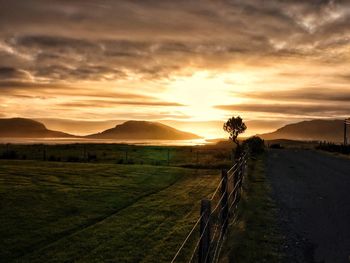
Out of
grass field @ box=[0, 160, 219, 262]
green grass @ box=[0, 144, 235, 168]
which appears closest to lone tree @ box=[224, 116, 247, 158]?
green grass @ box=[0, 144, 235, 168]

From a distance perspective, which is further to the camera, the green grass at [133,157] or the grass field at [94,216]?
the green grass at [133,157]

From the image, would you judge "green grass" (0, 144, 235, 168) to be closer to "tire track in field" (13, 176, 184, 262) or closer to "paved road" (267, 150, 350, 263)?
"paved road" (267, 150, 350, 263)

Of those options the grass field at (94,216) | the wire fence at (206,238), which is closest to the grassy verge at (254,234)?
the wire fence at (206,238)

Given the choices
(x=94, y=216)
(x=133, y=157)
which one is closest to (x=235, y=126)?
(x=133, y=157)

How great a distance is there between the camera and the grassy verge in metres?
10.2

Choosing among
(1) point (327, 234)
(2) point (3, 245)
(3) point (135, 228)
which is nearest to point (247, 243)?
(1) point (327, 234)

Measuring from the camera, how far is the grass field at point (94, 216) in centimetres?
1146

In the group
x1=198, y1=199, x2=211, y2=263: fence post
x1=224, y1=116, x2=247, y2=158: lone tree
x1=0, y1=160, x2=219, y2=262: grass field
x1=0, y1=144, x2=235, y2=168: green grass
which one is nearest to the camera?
x1=198, y1=199, x2=211, y2=263: fence post

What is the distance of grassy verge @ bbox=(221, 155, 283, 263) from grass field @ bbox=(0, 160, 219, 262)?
1810 mm

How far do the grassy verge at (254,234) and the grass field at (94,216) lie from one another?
181 cm

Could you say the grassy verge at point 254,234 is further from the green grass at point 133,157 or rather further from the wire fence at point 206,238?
the green grass at point 133,157

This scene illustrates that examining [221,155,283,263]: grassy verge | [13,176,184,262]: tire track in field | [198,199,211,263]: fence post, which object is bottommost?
[13,176,184,262]: tire track in field

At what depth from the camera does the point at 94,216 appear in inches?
627

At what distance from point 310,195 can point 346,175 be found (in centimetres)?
951
